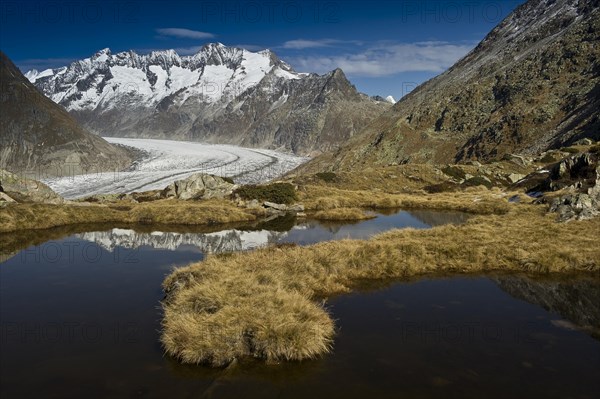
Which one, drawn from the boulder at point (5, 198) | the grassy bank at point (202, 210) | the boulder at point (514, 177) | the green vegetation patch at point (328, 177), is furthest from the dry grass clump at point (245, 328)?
the boulder at point (514, 177)

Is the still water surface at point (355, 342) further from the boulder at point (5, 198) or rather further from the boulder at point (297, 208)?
the boulder at point (297, 208)

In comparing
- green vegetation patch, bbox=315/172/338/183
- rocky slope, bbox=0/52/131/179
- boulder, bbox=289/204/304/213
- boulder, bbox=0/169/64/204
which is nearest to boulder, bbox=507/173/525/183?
green vegetation patch, bbox=315/172/338/183

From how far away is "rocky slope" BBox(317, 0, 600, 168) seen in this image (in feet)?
359

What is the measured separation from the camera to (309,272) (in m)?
22.8

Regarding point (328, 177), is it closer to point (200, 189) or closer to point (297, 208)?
point (297, 208)

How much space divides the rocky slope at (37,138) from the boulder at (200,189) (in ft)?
263

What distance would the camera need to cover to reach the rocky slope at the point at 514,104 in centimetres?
10931

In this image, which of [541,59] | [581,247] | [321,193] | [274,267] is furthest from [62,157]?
[541,59]

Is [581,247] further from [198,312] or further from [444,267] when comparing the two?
[198,312]

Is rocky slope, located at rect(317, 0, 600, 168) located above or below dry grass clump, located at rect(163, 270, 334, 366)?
above

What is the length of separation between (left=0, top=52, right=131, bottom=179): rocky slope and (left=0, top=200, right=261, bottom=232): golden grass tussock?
296 feet

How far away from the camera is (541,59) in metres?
132

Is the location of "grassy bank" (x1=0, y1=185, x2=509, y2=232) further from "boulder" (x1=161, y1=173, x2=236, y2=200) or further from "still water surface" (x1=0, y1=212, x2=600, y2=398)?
"still water surface" (x1=0, y1=212, x2=600, y2=398)

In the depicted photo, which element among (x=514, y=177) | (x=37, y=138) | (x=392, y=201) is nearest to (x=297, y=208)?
(x=392, y=201)
